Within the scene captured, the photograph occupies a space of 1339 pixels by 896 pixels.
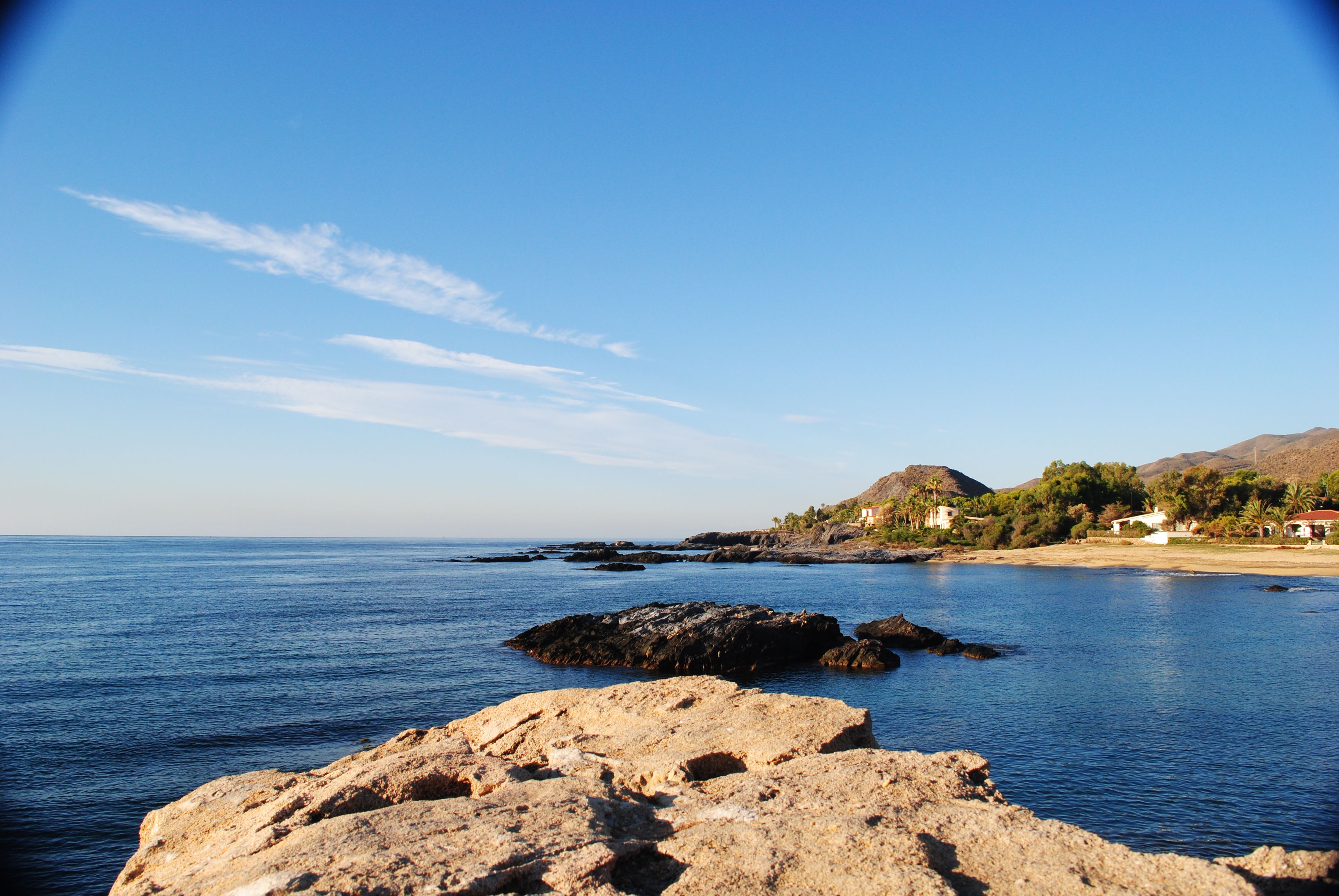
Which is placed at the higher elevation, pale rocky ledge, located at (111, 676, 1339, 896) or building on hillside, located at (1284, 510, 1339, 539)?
building on hillside, located at (1284, 510, 1339, 539)

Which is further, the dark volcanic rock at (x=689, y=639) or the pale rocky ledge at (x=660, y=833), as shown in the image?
the dark volcanic rock at (x=689, y=639)

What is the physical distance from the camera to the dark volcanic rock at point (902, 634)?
38.8 meters

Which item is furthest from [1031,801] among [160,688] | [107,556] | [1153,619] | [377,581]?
[107,556]

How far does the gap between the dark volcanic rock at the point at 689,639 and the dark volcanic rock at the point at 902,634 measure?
109 inches

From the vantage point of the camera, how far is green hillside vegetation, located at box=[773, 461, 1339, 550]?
10975 cm

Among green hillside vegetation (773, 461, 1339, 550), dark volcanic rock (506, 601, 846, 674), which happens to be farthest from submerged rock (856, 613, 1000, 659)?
green hillside vegetation (773, 461, 1339, 550)

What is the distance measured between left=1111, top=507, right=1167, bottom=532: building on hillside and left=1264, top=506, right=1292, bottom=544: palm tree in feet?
45.2

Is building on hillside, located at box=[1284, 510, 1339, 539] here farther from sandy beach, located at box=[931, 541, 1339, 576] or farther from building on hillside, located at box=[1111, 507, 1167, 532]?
building on hillside, located at box=[1111, 507, 1167, 532]

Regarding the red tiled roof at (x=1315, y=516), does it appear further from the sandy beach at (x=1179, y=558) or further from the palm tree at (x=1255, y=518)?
the sandy beach at (x=1179, y=558)

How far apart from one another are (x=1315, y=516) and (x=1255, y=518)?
28.1 feet

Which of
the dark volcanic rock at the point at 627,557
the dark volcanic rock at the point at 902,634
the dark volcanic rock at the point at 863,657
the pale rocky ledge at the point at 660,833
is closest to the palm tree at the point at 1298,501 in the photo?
the dark volcanic rock at the point at 627,557

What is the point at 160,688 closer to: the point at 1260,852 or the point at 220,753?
the point at 220,753

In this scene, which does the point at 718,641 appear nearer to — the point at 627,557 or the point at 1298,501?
the point at 627,557

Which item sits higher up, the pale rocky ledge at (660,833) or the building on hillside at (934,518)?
the building on hillside at (934,518)
